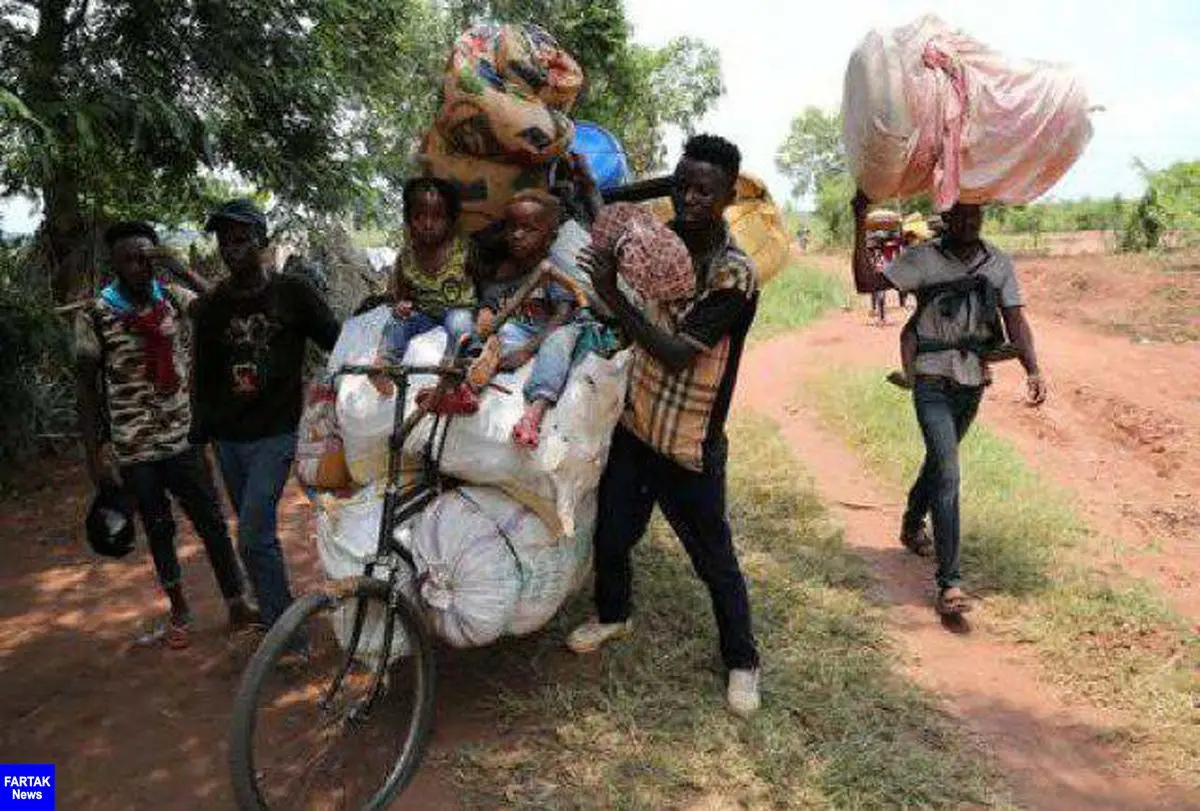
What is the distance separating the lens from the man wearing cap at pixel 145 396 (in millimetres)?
3564

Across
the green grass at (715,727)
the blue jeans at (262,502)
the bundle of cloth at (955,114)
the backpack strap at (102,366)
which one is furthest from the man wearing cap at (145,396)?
the bundle of cloth at (955,114)

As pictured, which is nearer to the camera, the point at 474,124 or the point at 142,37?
the point at 474,124

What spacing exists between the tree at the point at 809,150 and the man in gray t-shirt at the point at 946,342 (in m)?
62.1

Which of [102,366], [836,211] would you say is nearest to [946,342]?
[102,366]

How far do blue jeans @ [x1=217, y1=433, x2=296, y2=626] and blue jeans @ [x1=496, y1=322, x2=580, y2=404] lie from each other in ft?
3.59

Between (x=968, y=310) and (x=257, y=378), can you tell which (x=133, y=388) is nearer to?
(x=257, y=378)

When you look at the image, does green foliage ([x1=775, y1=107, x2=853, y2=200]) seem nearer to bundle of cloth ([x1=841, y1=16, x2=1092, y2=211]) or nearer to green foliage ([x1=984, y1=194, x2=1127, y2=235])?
green foliage ([x1=984, y1=194, x2=1127, y2=235])

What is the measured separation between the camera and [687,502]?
3133 mm

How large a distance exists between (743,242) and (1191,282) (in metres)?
15.4

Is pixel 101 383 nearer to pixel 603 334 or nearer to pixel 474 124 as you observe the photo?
pixel 474 124

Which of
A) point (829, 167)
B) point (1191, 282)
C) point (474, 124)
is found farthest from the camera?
point (829, 167)

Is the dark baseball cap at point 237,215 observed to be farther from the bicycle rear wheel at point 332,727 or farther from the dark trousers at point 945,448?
the dark trousers at point 945,448

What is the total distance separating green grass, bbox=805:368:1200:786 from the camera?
334 cm

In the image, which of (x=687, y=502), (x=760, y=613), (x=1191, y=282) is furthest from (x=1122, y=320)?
(x=687, y=502)
